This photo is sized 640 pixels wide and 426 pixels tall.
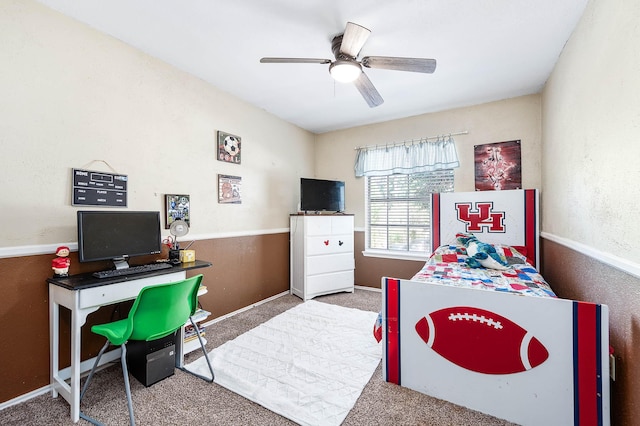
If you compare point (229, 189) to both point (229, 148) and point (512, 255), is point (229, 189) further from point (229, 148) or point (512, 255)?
point (512, 255)

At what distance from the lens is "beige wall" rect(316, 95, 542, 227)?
3242 millimetres

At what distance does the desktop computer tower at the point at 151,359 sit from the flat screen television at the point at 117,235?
617 millimetres

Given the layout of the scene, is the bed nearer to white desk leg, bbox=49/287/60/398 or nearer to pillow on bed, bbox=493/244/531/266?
pillow on bed, bbox=493/244/531/266

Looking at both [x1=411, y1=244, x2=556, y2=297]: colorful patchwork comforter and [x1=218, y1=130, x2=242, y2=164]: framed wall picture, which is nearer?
[x1=411, y1=244, x2=556, y2=297]: colorful patchwork comforter

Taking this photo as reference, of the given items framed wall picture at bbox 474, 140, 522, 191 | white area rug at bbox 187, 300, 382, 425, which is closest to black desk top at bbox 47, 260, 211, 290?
white area rug at bbox 187, 300, 382, 425

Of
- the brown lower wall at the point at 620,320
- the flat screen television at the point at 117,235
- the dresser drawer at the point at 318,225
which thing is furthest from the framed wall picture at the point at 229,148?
the brown lower wall at the point at 620,320

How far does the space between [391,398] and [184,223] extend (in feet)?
7.08

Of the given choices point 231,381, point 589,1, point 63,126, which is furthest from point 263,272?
point 589,1

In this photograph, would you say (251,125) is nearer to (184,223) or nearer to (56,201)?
(184,223)

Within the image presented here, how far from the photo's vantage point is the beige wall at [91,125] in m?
1.75

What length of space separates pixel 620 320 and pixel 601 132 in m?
1.03

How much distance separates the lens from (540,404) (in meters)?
1.48

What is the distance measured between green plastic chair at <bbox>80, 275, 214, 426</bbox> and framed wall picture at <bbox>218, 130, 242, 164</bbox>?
1.72m

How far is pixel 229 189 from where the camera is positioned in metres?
3.18
